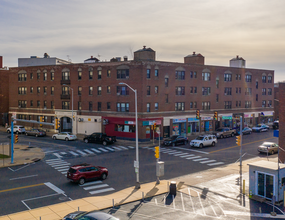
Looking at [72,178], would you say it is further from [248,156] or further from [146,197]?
[248,156]

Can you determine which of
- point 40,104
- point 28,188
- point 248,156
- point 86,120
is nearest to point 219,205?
point 28,188

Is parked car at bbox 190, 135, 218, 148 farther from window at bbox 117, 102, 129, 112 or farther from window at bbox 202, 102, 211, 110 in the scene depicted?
window at bbox 202, 102, 211, 110

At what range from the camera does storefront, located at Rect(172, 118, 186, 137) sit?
5369cm

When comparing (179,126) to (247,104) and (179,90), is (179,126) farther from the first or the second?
(247,104)

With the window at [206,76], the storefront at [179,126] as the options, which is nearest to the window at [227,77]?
the window at [206,76]

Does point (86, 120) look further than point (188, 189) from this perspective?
Yes

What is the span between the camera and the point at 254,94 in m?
71.0

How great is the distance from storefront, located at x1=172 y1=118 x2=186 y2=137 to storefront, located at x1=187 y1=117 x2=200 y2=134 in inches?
61.0

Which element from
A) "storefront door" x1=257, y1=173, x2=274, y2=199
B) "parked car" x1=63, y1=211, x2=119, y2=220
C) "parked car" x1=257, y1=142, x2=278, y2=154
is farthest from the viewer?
"parked car" x1=257, y1=142, x2=278, y2=154

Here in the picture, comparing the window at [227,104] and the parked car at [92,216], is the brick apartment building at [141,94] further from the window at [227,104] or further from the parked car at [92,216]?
the parked car at [92,216]

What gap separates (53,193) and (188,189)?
10998 mm

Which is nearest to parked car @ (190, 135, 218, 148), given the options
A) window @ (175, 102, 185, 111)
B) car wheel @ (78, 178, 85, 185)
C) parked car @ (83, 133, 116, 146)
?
window @ (175, 102, 185, 111)

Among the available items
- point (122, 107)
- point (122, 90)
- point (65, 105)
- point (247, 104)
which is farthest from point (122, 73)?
point (247, 104)

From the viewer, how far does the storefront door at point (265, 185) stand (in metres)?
19.8
